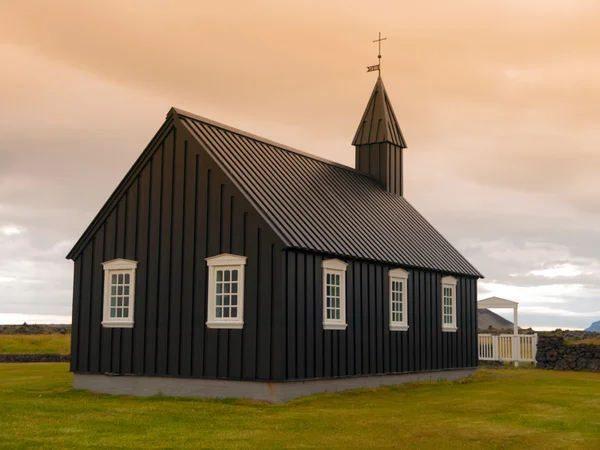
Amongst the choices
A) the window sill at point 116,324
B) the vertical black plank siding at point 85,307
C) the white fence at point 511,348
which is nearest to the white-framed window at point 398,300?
the window sill at point 116,324

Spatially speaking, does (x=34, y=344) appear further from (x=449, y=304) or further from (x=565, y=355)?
(x=565, y=355)

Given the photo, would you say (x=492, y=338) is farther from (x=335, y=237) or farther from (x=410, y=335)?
(x=335, y=237)

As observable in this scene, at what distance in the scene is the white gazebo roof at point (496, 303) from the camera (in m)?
39.0

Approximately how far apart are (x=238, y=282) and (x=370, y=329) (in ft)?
16.6

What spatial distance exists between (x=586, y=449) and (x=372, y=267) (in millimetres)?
10459

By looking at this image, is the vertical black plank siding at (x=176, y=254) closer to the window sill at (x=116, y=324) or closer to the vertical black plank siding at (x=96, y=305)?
the window sill at (x=116, y=324)

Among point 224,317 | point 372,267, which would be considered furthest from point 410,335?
point 224,317

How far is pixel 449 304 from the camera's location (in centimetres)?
2938

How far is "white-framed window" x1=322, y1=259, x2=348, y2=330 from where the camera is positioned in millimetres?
22000

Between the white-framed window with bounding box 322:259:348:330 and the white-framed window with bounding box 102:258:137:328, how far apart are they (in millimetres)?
5454

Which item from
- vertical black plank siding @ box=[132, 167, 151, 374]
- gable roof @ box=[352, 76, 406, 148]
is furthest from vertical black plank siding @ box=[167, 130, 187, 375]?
gable roof @ box=[352, 76, 406, 148]

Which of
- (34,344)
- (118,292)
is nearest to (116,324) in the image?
(118,292)

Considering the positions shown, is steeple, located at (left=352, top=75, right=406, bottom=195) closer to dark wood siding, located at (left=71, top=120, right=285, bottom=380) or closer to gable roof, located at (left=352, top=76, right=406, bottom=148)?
gable roof, located at (left=352, top=76, right=406, bottom=148)

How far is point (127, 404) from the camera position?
2038 centimetres
